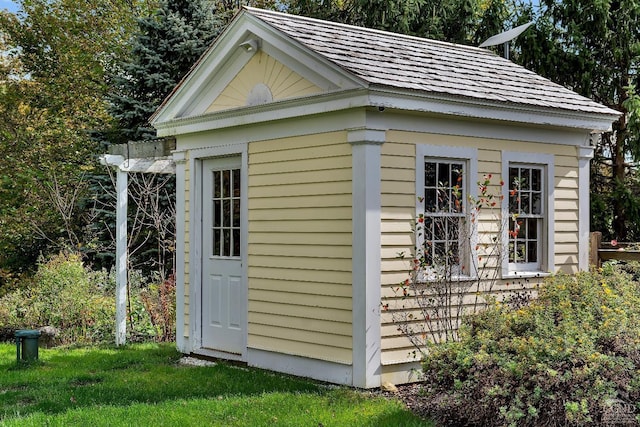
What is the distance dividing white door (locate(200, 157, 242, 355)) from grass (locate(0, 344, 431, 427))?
575 mm

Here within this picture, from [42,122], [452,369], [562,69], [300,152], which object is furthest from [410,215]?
[42,122]

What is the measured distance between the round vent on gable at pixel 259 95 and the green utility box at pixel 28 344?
408cm

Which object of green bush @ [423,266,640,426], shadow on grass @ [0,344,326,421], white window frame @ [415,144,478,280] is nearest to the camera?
green bush @ [423,266,640,426]

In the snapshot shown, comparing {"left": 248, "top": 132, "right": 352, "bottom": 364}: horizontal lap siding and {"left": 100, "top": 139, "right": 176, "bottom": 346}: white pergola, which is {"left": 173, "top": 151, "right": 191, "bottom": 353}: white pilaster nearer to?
{"left": 100, "top": 139, "right": 176, "bottom": 346}: white pergola

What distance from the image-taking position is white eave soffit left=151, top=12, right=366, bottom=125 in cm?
847

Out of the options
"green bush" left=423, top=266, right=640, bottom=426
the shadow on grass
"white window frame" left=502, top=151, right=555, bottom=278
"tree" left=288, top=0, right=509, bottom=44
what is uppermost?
"tree" left=288, top=0, right=509, bottom=44

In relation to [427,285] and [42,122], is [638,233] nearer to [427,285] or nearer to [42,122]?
[427,285]

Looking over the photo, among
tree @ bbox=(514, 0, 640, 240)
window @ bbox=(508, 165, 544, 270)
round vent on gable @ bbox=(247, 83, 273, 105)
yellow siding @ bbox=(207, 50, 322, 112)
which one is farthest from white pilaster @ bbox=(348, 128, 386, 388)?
tree @ bbox=(514, 0, 640, 240)

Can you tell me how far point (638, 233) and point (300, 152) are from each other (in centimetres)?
1054

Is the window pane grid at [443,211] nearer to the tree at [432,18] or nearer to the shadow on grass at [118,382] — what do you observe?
the shadow on grass at [118,382]

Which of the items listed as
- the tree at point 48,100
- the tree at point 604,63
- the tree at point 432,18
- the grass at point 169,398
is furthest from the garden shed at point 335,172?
the tree at point 48,100

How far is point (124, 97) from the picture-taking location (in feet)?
60.9

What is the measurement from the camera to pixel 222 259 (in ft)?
33.5

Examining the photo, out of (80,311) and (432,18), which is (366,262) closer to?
(80,311)
